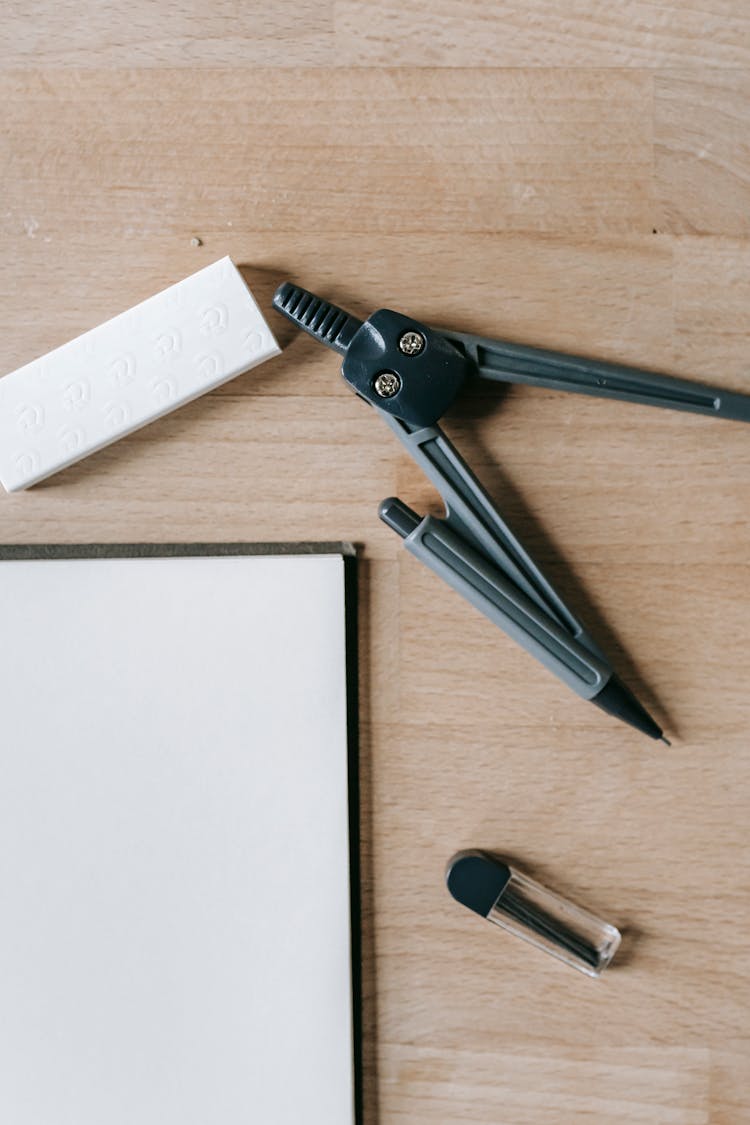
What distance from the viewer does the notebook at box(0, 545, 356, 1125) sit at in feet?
1.42

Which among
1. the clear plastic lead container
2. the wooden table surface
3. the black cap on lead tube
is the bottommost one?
the clear plastic lead container

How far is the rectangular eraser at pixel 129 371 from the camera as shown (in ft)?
1.39

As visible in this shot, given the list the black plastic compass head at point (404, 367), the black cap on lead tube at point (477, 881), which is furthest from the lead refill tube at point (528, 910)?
the black plastic compass head at point (404, 367)

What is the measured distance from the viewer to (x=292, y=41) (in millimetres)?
438

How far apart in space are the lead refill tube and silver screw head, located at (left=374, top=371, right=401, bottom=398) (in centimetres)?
22

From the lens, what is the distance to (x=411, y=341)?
0.42m

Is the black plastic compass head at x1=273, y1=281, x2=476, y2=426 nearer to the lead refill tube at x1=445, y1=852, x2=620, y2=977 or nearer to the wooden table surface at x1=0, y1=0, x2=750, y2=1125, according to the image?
the wooden table surface at x1=0, y1=0, x2=750, y2=1125

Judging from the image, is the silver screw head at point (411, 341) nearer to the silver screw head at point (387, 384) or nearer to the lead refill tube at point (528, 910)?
the silver screw head at point (387, 384)

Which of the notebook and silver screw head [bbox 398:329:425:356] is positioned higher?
silver screw head [bbox 398:329:425:356]

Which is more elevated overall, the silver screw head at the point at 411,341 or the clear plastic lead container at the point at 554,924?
the silver screw head at the point at 411,341

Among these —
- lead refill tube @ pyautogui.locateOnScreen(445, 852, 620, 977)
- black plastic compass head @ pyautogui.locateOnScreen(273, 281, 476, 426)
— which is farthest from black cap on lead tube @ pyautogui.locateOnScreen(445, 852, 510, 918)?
black plastic compass head @ pyautogui.locateOnScreen(273, 281, 476, 426)

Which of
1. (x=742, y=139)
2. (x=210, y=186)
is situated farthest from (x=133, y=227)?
(x=742, y=139)

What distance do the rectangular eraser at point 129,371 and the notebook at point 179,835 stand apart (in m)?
0.05

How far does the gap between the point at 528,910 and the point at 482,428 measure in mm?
231
